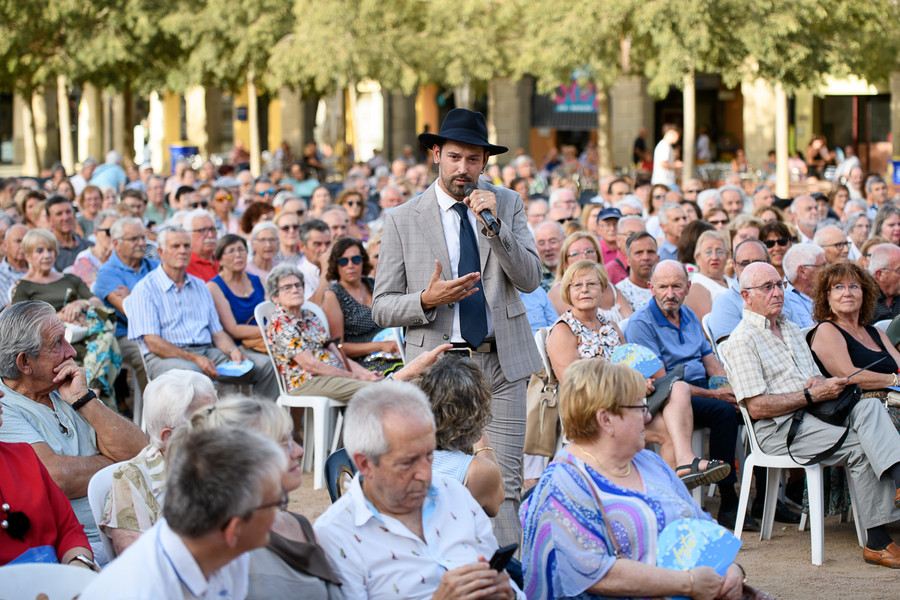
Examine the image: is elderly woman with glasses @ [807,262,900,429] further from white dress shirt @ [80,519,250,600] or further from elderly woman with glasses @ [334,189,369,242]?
elderly woman with glasses @ [334,189,369,242]

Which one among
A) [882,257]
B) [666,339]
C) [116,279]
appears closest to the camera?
[666,339]

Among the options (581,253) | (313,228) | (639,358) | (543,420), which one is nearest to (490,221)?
(639,358)

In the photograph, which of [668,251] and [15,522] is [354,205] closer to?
[668,251]

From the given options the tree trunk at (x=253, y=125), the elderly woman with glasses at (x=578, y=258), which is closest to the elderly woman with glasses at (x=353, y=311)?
the elderly woman with glasses at (x=578, y=258)

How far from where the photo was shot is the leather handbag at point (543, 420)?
613 centimetres

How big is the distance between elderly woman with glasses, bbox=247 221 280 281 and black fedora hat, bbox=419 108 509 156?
4581mm

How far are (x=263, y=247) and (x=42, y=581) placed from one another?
5.98 meters

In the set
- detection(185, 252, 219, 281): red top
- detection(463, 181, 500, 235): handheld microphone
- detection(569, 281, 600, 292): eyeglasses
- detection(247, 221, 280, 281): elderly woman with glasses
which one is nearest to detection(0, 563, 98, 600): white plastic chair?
detection(463, 181, 500, 235): handheld microphone

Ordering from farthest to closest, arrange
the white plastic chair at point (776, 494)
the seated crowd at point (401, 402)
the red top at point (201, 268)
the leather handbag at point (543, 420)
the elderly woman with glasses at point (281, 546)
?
the red top at point (201, 268) < the leather handbag at point (543, 420) < the white plastic chair at point (776, 494) < the seated crowd at point (401, 402) < the elderly woman with glasses at point (281, 546)

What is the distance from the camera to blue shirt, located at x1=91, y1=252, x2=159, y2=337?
8.04 m

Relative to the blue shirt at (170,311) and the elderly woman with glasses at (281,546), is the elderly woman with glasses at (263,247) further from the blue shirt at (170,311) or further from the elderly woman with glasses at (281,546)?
the elderly woman with glasses at (281,546)

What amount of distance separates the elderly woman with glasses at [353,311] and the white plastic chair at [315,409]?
153 mm

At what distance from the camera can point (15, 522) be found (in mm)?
3430

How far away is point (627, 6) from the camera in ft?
64.1
